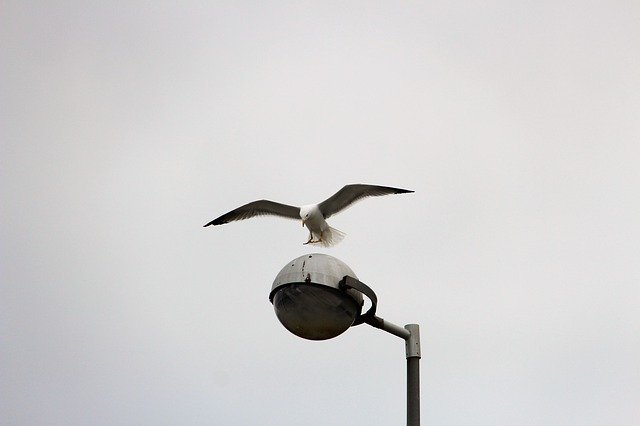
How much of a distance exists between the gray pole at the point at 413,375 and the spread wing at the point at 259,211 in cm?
827

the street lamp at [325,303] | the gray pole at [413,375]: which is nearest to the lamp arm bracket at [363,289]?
the street lamp at [325,303]

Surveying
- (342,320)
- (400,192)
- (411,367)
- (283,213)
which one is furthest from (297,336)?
(283,213)

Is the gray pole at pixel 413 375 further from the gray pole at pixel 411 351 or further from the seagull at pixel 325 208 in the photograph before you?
Answer: the seagull at pixel 325 208

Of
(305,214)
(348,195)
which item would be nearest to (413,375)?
(348,195)

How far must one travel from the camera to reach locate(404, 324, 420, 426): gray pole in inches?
156

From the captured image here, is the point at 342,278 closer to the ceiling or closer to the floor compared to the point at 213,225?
closer to the floor

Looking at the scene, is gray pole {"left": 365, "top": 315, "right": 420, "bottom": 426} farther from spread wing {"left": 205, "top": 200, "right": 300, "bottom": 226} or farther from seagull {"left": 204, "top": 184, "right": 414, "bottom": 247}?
spread wing {"left": 205, "top": 200, "right": 300, "bottom": 226}

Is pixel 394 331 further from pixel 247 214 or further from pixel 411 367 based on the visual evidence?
pixel 247 214

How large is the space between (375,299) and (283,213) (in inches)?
338

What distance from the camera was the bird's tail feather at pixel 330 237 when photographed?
11977mm

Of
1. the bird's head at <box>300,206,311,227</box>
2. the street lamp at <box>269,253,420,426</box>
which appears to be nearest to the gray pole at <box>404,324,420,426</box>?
the street lamp at <box>269,253,420,426</box>

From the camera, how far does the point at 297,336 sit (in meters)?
4.27

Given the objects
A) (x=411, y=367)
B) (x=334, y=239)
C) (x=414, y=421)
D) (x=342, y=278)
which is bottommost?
(x=414, y=421)

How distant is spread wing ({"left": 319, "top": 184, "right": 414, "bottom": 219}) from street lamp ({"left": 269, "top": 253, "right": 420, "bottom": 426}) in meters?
7.23
